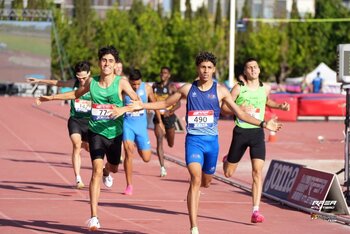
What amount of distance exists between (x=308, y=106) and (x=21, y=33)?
1184 inches

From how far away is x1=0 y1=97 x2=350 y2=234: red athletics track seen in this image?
43.7 ft

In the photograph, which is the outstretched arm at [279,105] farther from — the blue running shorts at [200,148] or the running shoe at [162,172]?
the running shoe at [162,172]

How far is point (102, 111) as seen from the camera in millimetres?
12992

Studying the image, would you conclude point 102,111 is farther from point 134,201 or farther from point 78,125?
point 78,125

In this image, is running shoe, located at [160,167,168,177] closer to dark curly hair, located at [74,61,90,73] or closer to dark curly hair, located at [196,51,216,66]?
dark curly hair, located at [74,61,90,73]

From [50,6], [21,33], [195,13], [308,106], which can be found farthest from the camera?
[195,13]

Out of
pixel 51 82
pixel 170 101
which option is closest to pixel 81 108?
pixel 51 82

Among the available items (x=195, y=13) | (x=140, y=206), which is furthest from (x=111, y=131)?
(x=195, y=13)

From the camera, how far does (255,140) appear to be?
14.4 meters

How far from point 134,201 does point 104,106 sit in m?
3.33

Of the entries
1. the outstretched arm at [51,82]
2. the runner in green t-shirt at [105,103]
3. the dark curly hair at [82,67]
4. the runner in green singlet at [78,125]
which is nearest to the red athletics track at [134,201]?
the runner in green singlet at [78,125]

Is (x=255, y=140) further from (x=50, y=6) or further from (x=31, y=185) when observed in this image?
(x=50, y=6)

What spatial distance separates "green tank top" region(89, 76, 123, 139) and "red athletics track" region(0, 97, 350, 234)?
1.18 metres

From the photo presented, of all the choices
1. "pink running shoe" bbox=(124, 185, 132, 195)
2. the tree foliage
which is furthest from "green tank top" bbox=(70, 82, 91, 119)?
the tree foliage
